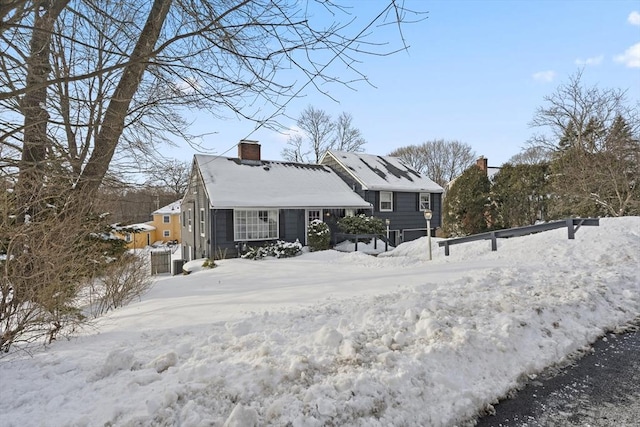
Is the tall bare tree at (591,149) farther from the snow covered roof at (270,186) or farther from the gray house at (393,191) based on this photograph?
the snow covered roof at (270,186)

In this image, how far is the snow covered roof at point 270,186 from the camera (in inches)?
595

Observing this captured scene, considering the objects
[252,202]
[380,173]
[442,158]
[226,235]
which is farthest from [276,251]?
[442,158]

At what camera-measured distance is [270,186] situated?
16859mm

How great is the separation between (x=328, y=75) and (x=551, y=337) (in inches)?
154

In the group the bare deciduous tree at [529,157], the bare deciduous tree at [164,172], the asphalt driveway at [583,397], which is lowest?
the asphalt driveway at [583,397]

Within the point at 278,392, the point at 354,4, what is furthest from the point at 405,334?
the point at 354,4

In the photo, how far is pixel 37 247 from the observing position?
4.12 meters

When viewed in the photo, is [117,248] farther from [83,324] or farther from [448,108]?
[448,108]

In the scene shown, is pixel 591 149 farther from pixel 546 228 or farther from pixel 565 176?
pixel 546 228

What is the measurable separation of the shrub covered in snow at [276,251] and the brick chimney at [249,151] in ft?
19.3

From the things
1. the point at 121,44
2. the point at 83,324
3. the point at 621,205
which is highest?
the point at 121,44

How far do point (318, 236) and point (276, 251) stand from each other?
7.75 ft

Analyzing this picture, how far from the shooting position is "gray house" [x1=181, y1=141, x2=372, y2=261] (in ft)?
48.4

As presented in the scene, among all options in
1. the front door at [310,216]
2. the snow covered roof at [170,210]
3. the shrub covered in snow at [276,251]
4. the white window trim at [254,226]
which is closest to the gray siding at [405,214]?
the front door at [310,216]
